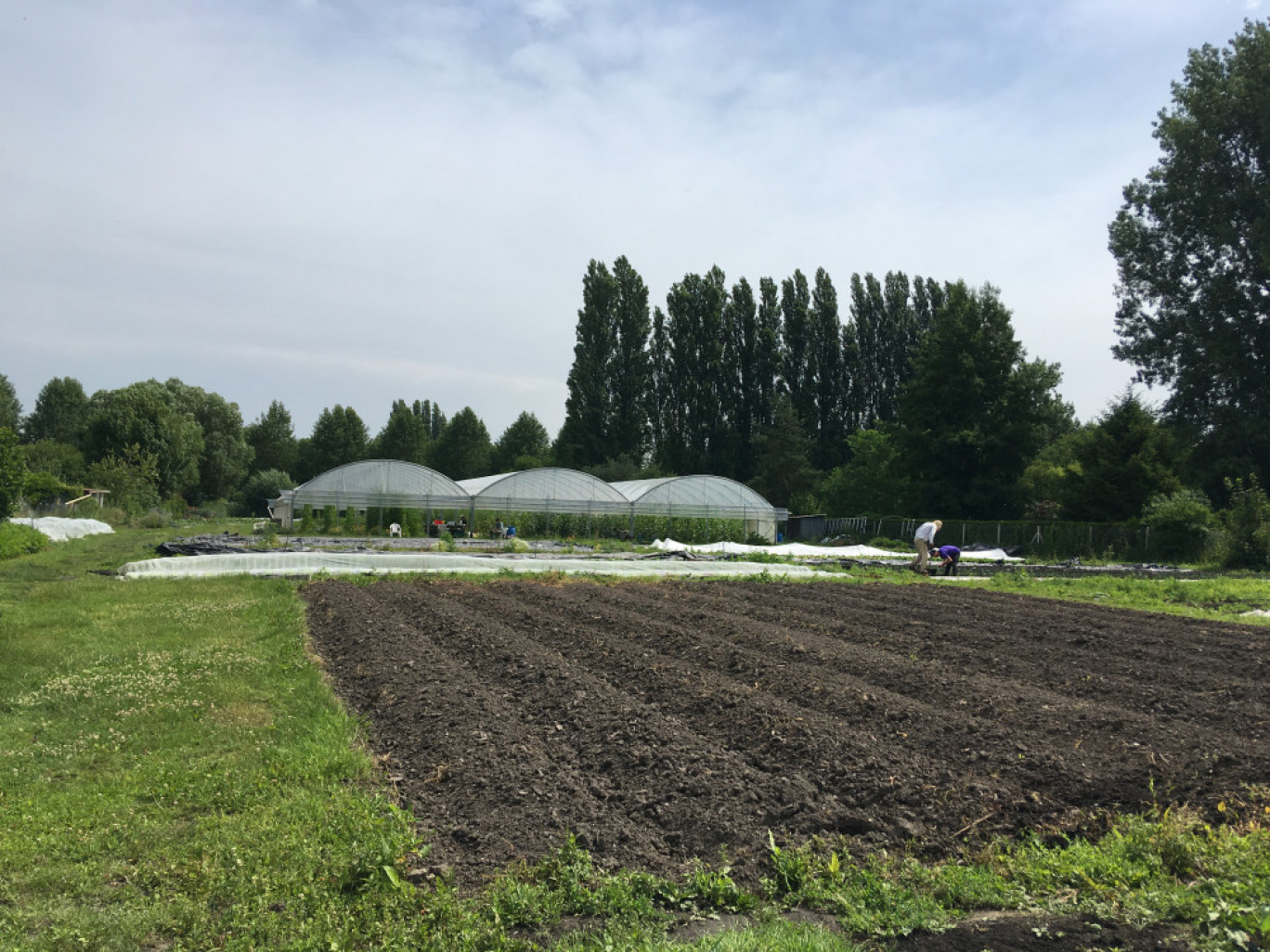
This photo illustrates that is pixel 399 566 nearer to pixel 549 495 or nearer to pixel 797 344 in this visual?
pixel 549 495

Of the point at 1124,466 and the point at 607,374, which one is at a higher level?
the point at 607,374

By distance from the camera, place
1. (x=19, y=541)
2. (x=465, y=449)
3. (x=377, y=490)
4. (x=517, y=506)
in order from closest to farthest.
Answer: (x=19, y=541) → (x=377, y=490) → (x=517, y=506) → (x=465, y=449)

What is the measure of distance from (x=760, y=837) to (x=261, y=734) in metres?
3.94

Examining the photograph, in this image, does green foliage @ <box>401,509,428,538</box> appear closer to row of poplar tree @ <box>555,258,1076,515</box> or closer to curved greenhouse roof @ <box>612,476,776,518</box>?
curved greenhouse roof @ <box>612,476,776,518</box>

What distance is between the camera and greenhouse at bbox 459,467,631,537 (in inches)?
1427

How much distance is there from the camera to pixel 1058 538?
30594 mm

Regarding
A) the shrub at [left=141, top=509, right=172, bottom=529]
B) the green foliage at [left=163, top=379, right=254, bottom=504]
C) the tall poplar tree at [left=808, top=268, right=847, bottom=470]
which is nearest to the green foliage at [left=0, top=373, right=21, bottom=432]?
the green foliage at [left=163, top=379, right=254, bottom=504]

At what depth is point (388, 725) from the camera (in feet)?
21.6

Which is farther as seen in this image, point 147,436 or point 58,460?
point 147,436

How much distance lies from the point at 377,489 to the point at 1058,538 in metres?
25.9

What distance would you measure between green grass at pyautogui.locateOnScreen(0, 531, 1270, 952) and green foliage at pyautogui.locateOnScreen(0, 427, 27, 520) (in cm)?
2300

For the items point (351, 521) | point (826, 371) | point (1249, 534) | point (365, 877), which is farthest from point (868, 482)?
point (365, 877)

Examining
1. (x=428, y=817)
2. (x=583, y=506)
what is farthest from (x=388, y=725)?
(x=583, y=506)

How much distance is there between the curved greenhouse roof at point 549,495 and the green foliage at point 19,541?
14958 mm
